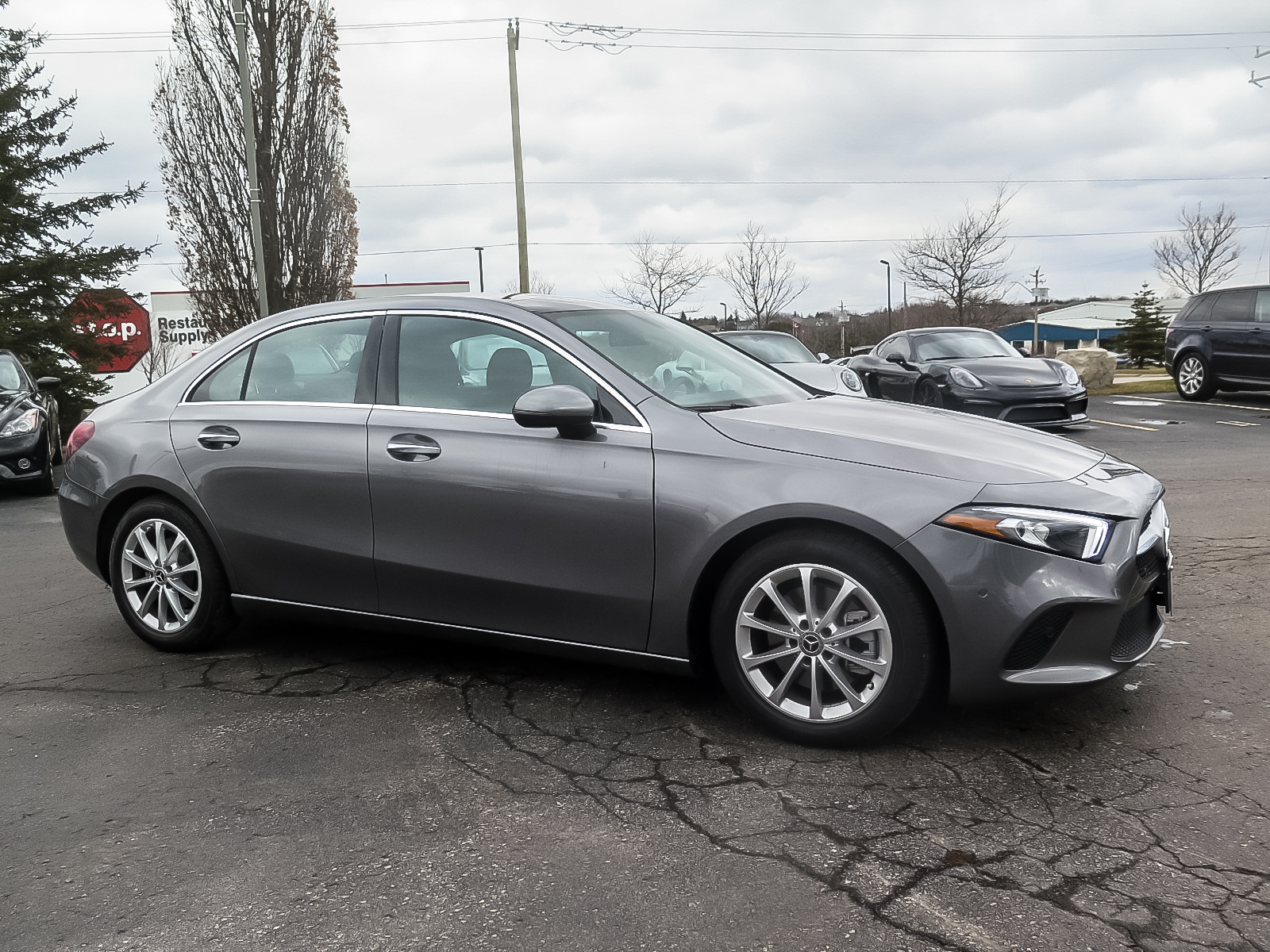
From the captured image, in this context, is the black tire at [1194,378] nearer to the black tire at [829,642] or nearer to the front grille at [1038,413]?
the front grille at [1038,413]

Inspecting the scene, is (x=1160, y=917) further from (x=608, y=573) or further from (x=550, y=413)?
(x=550, y=413)

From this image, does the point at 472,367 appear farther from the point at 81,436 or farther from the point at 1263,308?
the point at 1263,308

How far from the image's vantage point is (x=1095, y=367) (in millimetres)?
23281

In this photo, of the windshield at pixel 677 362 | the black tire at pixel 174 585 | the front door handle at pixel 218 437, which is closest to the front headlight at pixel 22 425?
the black tire at pixel 174 585

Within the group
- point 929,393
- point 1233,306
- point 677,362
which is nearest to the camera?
point 677,362

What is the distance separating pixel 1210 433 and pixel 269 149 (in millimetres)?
20167

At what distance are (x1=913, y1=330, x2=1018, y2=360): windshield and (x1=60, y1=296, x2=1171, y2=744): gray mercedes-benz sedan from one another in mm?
10365

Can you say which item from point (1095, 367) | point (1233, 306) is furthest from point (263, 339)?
point (1095, 367)

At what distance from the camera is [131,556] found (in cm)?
483

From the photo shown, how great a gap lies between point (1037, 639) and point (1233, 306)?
16.1 metres

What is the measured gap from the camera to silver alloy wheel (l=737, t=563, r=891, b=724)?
133 inches

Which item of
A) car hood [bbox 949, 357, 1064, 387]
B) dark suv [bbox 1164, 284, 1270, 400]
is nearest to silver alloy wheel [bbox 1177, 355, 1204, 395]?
dark suv [bbox 1164, 284, 1270, 400]

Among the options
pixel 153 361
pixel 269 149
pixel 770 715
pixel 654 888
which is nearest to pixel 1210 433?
pixel 770 715

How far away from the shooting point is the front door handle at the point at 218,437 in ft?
14.9
